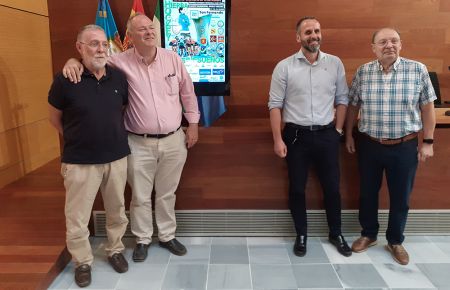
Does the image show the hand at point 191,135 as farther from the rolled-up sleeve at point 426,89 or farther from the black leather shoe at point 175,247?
the rolled-up sleeve at point 426,89

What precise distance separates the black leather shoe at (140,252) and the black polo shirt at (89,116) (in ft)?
2.56

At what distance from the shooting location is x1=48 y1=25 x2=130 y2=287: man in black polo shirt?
2.29 m

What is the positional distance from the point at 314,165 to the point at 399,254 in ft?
2.80

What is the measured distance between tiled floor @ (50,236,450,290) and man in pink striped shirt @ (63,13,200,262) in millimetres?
205

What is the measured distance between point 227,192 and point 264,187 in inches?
11.7

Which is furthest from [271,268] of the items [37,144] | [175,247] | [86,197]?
[37,144]

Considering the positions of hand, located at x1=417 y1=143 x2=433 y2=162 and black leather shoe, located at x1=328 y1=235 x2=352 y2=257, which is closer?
hand, located at x1=417 y1=143 x2=433 y2=162

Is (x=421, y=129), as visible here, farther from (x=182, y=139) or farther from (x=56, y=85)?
(x=56, y=85)

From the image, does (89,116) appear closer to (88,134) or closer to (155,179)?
(88,134)

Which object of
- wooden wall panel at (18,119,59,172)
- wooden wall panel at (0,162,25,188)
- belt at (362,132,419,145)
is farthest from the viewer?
wooden wall panel at (18,119,59,172)

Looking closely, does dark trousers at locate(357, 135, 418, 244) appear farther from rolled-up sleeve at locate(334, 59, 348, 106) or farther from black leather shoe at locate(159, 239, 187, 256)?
black leather shoe at locate(159, 239, 187, 256)

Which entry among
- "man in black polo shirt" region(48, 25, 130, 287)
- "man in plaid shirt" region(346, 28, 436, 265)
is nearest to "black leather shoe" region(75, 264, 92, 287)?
"man in black polo shirt" region(48, 25, 130, 287)

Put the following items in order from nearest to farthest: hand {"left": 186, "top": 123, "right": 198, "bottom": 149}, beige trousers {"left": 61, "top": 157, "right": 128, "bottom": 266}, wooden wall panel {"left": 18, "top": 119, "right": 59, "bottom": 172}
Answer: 1. beige trousers {"left": 61, "top": 157, "right": 128, "bottom": 266}
2. hand {"left": 186, "top": 123, "right": 198, "bottom": 149}
3. wooden wall panel {"left": 18, "top": 119, "right": 59, "bottom": 172}

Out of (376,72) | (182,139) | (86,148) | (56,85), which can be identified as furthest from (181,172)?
(376,72)
